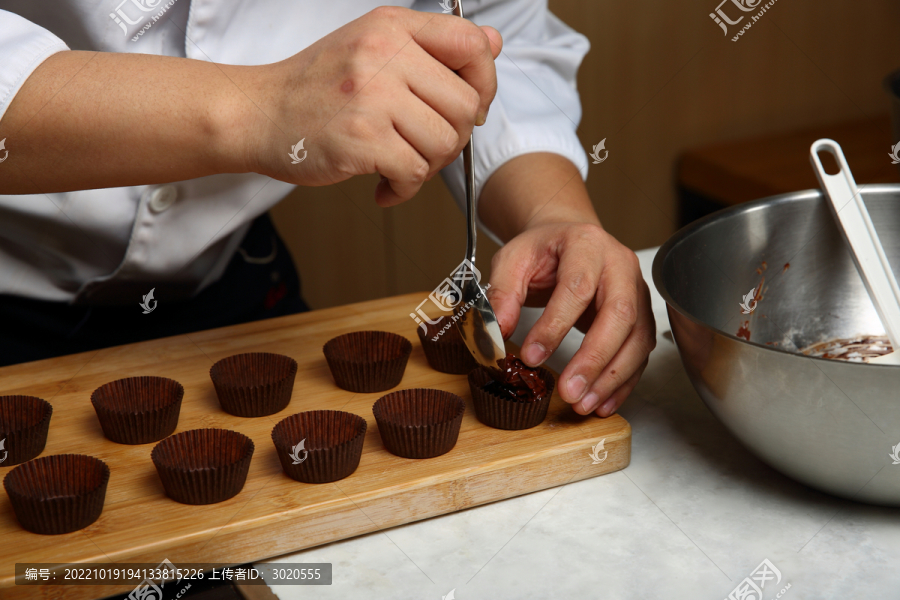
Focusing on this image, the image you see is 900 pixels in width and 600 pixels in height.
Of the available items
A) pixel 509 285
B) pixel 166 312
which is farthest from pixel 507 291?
pixel 166 312

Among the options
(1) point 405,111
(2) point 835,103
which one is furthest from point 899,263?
(2) point 835,103

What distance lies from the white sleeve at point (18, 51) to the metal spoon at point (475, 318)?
448 millimetres

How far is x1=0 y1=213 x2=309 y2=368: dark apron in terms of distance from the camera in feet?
3.83

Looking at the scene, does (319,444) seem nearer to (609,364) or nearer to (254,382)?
(254,382)

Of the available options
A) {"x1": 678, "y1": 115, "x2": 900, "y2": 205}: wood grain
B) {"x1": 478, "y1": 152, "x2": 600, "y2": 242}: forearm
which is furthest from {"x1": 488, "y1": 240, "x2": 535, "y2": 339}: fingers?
{"x1": 678, "y1": 115, "x2": 900, "y2": 205}: wood grain

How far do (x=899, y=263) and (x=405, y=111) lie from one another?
0.62m

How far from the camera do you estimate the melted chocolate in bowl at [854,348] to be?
0.95 meters

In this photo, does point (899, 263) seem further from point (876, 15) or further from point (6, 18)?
point (876, 15)

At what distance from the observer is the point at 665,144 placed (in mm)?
2992

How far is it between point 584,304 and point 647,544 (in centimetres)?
29

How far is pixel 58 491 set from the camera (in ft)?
2.66

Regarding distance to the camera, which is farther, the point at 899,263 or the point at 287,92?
the point at 899,263

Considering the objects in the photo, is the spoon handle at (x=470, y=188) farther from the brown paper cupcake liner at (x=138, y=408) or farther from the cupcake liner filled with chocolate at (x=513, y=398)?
the brown paper cupcake liner at (x=138, y=408)

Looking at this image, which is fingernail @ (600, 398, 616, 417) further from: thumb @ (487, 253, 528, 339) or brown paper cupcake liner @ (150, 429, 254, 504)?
brown paper cupcake liner @ (150, 429, 254, 504)
